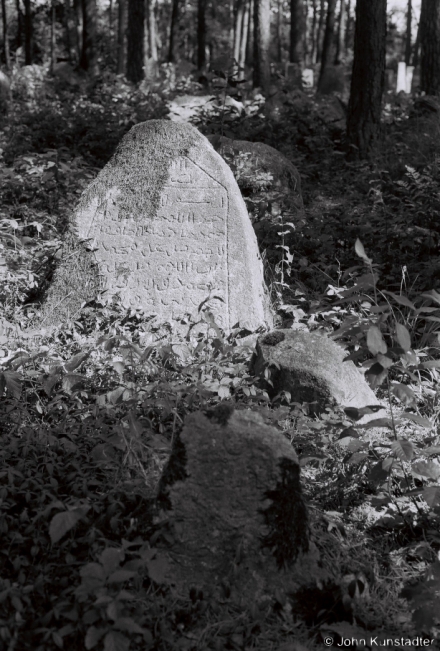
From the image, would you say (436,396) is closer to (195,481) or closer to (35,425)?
(195,481)

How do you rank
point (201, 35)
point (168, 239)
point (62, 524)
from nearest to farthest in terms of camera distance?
point (62, 524)
point (168, 239)
point (201, 35)

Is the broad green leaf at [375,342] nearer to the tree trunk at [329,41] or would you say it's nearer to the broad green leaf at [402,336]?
the broad green leaf at [402,336]

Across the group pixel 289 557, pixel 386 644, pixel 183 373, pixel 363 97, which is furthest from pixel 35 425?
pixel 363 97

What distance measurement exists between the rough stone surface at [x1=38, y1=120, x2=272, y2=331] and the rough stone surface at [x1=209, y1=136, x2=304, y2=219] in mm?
2012

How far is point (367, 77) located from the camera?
9.87 m

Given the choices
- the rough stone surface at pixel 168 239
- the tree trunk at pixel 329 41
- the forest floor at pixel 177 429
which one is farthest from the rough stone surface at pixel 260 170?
the tree trunk at pixel 329 41

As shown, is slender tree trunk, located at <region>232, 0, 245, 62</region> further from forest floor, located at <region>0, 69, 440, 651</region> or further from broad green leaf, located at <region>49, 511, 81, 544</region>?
broad green leaf, located at <region>49, 511, 81, 544</region>

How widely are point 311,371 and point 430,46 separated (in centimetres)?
1015

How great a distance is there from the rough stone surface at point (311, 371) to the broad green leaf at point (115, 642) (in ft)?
7.13

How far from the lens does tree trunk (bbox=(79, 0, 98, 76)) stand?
18547 millimetres

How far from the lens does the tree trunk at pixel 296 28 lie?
22719mm

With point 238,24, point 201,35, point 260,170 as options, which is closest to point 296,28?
point 201,35

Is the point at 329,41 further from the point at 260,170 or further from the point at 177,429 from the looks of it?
the point at 177,429

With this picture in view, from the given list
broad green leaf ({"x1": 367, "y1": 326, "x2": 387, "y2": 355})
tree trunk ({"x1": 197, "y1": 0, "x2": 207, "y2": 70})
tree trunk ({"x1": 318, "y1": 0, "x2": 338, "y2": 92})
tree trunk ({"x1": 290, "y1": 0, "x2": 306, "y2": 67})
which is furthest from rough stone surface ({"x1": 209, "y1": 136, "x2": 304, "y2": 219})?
tree trunk ({"x1": 197, "y1": 0, "x2": 207, "y2": 70})
